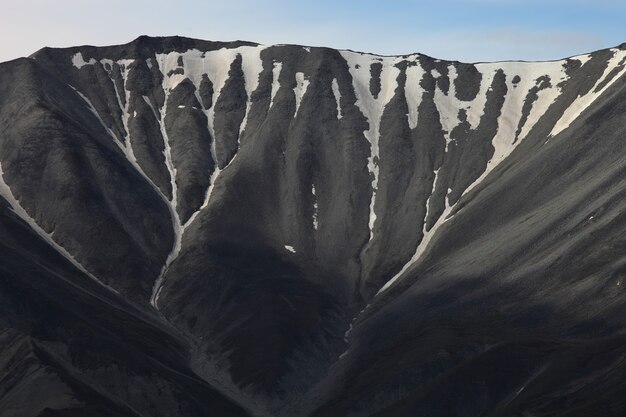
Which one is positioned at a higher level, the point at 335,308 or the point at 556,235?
the point at 556,235

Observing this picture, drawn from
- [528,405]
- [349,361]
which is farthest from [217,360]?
[528,405]

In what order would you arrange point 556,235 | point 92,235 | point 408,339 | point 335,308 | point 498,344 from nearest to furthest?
point 498,344, point 408,339, point 556,235, point 335,308, point 92,235

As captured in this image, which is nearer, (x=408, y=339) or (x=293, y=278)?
(x=408, y=339)

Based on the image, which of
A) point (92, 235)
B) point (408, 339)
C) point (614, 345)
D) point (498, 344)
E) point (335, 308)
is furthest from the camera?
point (92, 235)

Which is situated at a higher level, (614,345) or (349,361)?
(614,345)

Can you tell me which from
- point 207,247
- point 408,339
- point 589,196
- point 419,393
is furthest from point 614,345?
point 207,247

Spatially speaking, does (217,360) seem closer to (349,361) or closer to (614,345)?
(349,361)

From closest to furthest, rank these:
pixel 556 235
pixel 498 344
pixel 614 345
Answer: pixel 614 345, pixel 498 344, pixel 556 235

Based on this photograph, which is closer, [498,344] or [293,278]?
[498,344]

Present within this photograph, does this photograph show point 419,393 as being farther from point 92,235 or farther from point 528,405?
point 92,235
